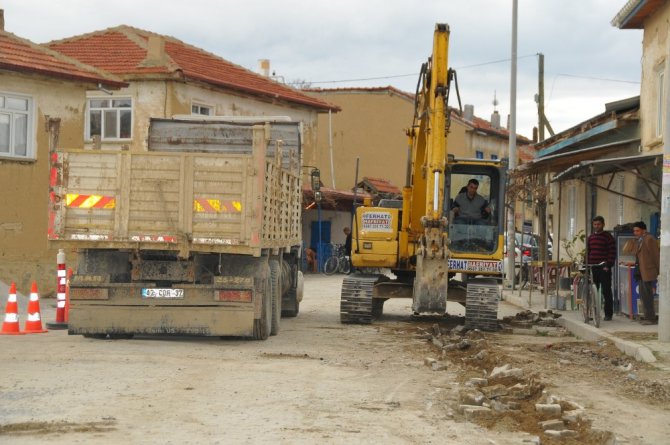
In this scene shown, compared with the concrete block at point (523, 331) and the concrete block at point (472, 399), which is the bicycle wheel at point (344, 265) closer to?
the concrete block at point (523, 331)

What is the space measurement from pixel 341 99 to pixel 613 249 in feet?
126

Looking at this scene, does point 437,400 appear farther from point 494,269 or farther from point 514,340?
point 494,269

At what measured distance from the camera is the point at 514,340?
1634 centimetres

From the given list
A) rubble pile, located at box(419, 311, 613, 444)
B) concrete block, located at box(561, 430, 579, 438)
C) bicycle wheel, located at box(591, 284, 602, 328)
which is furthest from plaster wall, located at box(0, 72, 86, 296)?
concrete block, located at box(561, 430, 579, 438)

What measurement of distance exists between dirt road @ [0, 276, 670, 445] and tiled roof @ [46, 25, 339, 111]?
20701 millimetres

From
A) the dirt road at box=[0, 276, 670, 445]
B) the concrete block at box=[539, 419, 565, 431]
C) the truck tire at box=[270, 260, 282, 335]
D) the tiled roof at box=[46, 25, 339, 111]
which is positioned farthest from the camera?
the tiled roof at box=[46, 25, 339, 111]

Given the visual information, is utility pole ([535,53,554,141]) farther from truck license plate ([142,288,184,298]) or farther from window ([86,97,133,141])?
truck license plate ([142,288,184,298])

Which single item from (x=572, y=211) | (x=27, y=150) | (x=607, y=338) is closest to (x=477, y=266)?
(x=607, y=338)

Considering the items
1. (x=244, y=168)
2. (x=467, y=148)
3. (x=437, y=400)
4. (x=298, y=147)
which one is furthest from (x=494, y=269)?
(x=467, y=148)

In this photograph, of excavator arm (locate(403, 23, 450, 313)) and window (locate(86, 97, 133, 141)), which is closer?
excavator arm (locate(403, 23, 450, 313))

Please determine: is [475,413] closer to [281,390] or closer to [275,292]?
[281,390]

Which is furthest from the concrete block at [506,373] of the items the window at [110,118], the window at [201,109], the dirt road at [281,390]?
the window at [201,109]

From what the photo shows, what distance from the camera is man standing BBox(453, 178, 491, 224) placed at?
19062 millimetres

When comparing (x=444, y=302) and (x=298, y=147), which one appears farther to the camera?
(x=298, y=147)
